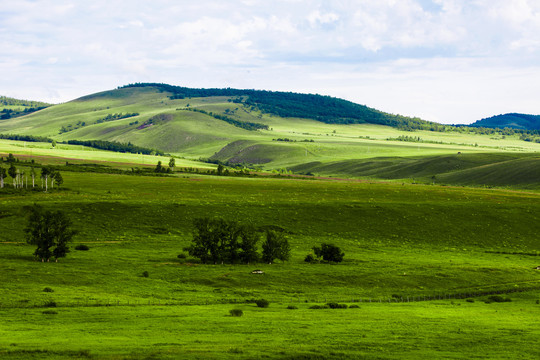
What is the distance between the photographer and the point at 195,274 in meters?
65.9

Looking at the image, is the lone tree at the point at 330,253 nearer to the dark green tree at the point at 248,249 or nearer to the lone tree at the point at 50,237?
the dark green tree at the point at 248,249

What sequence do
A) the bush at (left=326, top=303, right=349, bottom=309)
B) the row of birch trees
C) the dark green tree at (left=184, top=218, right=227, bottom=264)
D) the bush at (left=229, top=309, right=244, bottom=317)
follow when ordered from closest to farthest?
the bush at (left=229, top=309, right=244, bottom=317) < the bush at (left=326, top=303, right=349, bottom=309) < the dark green tree at (left=184, top=218, right=227, bottom=264) < the row of birch trees

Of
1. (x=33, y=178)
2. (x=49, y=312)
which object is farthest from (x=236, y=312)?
(x=33, y=178)

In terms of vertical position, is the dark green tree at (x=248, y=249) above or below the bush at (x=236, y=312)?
below

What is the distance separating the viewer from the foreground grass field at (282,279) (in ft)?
121

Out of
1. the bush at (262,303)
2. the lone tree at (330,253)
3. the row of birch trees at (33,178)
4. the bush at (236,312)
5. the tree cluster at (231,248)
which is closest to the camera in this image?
the bush at (236,312)

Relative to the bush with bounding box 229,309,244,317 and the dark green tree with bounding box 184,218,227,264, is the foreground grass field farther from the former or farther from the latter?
the dark green tree with bounding box 184,218,227,264

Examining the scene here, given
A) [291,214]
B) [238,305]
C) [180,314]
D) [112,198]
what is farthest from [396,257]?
[112,198]

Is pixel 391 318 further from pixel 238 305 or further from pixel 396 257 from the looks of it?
pixel 396 257

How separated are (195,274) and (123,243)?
2210cm

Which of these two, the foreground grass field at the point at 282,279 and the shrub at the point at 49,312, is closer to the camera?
the foreground grass field at the point at 282,279

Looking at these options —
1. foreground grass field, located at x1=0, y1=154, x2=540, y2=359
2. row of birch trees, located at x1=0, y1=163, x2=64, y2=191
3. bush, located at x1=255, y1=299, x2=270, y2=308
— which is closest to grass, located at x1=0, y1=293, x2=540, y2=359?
foreground grass field, located at x1=0, y1=154, x2=540, y2=359

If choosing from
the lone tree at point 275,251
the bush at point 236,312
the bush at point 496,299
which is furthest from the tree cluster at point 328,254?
the bush at point 236,312

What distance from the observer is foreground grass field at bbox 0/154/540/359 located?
3700cm
